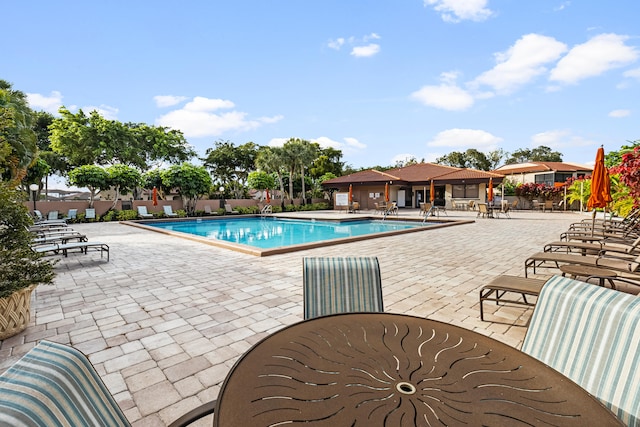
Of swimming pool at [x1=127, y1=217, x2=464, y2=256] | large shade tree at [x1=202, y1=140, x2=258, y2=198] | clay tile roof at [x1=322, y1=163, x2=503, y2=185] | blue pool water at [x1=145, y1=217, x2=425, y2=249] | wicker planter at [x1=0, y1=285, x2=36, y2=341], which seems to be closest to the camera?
wicker planter at [x1=0, y1=285, x2=36, y2=341]

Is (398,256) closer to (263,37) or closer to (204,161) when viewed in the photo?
(263,37)

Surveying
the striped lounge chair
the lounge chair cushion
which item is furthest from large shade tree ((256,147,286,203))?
the lounge chair cushion

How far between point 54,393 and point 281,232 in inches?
513

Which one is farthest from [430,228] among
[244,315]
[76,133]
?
[76,133]

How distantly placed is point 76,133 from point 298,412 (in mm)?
27540

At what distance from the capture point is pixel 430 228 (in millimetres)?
11336

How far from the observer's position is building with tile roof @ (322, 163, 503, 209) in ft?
74.7

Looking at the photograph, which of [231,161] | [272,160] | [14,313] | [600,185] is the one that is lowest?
[14,313]

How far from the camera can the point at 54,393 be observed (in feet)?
2.75

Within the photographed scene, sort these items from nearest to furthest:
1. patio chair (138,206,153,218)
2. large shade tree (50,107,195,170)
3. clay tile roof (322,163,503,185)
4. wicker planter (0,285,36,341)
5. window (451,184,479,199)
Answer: wicker planter (0,285,36,341) → patio chair (138,206,153,218) → large shade tree (50,107,195,170) → clay tile roof (322,163,503,185) → window (451,184,479,199)

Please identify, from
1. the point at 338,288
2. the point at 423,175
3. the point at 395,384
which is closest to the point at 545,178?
the point at 423,175

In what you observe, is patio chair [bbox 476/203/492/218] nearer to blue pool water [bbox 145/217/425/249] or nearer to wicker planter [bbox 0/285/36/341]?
blue pool water [bbox 145/217/425/249]

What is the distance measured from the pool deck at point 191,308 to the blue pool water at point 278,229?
4203 mm

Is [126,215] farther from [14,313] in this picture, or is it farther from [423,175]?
[423,175]
